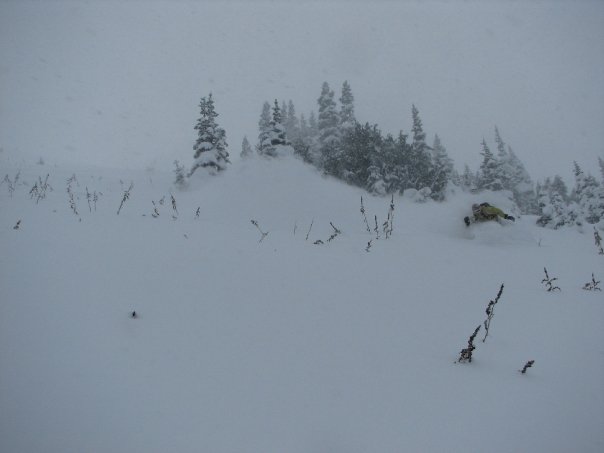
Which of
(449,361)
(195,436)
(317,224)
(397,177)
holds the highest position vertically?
(397,177)

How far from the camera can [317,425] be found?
4.25ft

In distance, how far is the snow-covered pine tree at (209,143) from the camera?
790 inches

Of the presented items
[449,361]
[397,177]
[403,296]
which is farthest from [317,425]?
[397,177]

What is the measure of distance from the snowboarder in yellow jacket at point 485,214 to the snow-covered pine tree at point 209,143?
15.7 meters

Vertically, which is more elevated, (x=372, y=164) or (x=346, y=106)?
(x=346, y=106)

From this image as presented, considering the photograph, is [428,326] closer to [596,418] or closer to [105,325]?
[596,418]

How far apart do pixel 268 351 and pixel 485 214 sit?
6846 millimetres

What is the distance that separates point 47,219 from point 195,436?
344 centimetres

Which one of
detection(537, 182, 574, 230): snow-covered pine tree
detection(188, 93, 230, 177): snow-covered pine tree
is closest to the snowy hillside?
detection(188, 93, 230, 177): snow-covered pine tree

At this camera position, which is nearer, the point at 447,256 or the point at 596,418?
the point at 596,418

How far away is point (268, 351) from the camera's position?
70.0 inches

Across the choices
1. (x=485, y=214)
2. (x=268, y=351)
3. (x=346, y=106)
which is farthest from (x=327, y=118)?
(x=268, y=351)

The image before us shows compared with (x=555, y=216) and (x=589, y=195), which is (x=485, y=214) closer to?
(x=555, y=216)

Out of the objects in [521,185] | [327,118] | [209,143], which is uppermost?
[327,118]
